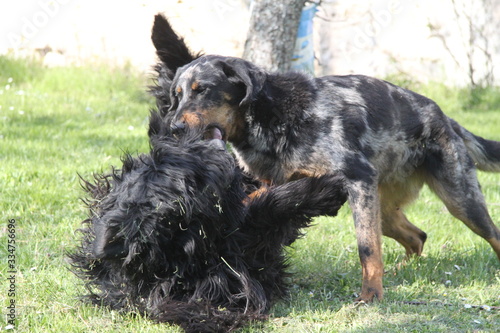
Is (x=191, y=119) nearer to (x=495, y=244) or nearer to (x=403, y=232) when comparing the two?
(x=403, y=232)

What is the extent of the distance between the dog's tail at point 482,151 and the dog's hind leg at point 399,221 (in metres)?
0.59

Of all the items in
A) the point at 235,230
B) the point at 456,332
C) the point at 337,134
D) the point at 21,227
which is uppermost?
the point at 337,134

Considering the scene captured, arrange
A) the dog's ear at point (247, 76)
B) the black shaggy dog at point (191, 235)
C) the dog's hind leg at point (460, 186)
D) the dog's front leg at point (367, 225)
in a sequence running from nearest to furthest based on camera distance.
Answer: the black shaggy dog at point (191, 235) → the dog's front leg at point (367, 225) → the dog's ear at point (247, 76) → the dog's hind leg at point (460, 186)

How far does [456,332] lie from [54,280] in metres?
2.40

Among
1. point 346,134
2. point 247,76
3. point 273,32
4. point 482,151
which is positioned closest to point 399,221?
point 482,151

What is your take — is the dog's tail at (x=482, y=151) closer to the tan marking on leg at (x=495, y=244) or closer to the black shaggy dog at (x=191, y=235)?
the tan marking on leg at (x=495, y=244)

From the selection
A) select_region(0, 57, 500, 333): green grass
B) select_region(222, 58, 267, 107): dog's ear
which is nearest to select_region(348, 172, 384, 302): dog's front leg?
select_region(0, 57, 500, 333): green grass

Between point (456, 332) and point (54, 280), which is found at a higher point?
point (456, 332)

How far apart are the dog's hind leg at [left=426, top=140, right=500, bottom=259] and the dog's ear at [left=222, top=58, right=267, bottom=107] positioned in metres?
1.41

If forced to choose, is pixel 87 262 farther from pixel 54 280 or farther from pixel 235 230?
pixel 235 230

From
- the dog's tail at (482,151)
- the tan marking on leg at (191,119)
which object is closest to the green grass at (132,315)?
the dog's tail at (482,151)

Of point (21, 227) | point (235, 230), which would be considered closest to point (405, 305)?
point (235, 230)

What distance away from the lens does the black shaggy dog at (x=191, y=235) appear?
3.47m

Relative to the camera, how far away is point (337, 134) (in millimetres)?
4312
